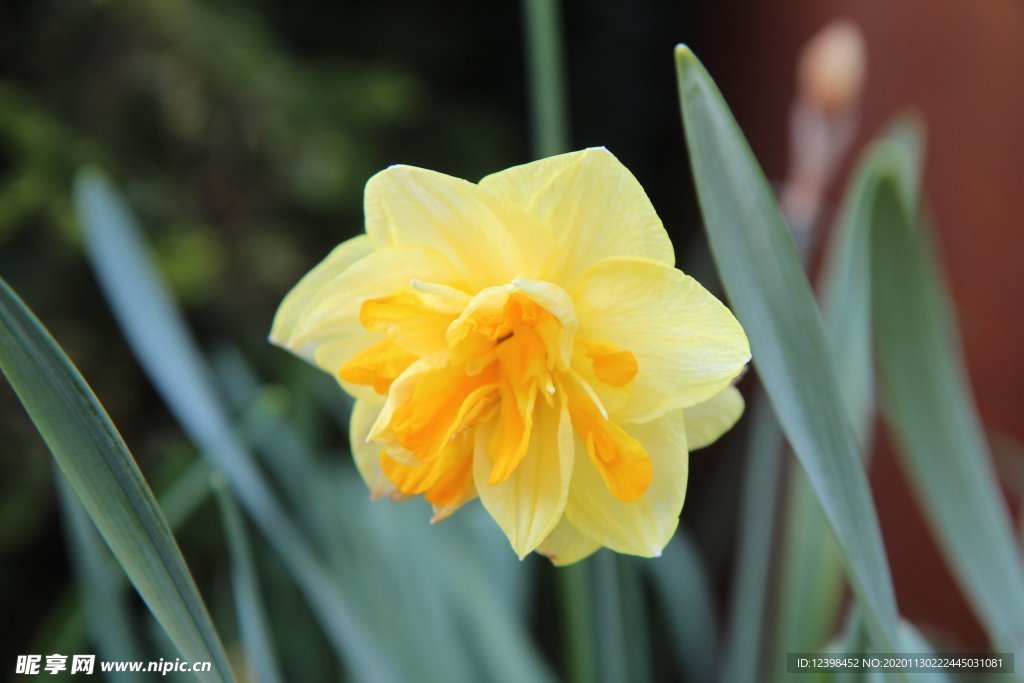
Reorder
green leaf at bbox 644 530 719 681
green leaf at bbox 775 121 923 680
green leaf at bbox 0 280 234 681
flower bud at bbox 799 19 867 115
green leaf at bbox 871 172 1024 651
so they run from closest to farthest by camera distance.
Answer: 1. green leaf at bbox 0 280 234 681
2. green leaf at bbox 871 172 1024 651
3. green leaf at bbox 775 121 923 680
4. flower bud at bbox 799 19 867 115
5. green leaf at bbox 644 530 719 681

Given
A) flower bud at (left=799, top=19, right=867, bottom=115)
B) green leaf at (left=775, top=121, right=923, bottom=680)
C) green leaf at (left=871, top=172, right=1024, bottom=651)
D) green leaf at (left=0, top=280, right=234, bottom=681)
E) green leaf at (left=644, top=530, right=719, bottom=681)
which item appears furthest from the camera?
green leaf at (left=644, top=530, right=719, bottom=681)

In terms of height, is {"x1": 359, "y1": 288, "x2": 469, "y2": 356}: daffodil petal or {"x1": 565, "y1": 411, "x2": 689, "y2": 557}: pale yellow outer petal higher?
{"x1": 359, "y1": 288, "x2": 469, "y2": 356}: daffodil petal

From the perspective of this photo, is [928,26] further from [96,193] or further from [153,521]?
[153,521]

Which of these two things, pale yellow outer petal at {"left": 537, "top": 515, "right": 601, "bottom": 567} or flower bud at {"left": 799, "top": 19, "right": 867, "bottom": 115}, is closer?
pale yellow outer petal at {"left": 537, "top": 515, "right": 601, "bottom": 567}

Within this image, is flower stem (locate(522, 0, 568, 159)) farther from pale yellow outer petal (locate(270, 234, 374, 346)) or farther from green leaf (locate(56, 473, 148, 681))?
green leaf (locate(56, 473, 148, 681))

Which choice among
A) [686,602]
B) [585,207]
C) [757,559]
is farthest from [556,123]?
[686,602]

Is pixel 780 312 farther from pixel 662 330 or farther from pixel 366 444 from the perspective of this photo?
pixel 366 444

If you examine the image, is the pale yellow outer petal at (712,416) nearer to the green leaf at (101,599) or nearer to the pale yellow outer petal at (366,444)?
the pale yellow outer petal at (366,444)

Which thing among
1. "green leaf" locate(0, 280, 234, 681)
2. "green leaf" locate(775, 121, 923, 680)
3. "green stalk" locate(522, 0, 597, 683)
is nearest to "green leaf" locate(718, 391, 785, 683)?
"green leaf" locate(775, 121, 923, 680)
